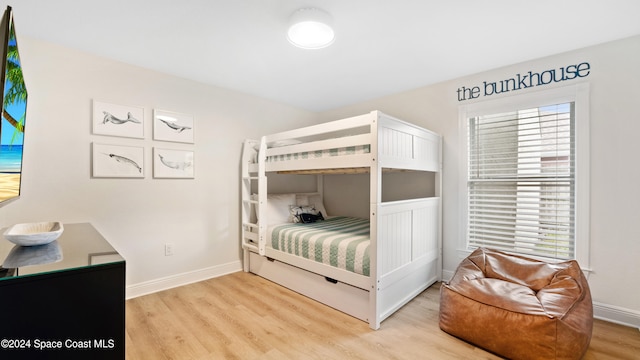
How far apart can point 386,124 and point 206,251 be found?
2381 millimetres

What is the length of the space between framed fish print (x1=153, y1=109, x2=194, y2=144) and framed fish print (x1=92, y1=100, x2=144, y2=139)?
13 cm

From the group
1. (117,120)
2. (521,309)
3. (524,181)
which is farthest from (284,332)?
(524,181)

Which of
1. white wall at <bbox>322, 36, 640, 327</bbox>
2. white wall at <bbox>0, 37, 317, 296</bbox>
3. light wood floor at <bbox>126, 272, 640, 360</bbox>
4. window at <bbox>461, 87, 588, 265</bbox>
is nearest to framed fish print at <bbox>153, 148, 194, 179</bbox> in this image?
white wall at <bbox>0, 37, 317, 296</bbox>

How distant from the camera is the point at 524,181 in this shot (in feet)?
8.42

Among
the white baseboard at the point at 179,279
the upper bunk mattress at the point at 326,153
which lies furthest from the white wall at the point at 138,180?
the upper bunk mattress at the point at 326,153

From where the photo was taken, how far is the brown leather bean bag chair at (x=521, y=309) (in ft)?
5.26

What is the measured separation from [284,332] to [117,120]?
2.36 metres

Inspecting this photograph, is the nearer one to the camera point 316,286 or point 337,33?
point 337,33

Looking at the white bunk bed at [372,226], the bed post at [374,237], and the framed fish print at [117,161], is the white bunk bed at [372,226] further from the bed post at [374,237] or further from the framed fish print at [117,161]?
the framed fish print at [117,161]

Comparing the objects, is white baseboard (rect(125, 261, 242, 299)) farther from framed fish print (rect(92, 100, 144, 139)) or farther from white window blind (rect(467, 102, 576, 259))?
white window blind (rect(467, 102, 576, 259))

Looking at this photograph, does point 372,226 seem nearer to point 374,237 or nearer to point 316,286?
point 374,237

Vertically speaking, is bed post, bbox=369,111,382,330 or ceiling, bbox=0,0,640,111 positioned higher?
ceiling, bbox=0,0,640,111

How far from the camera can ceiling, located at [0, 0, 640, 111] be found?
175cm

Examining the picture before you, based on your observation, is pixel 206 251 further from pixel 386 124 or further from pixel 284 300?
pixel 386 124
